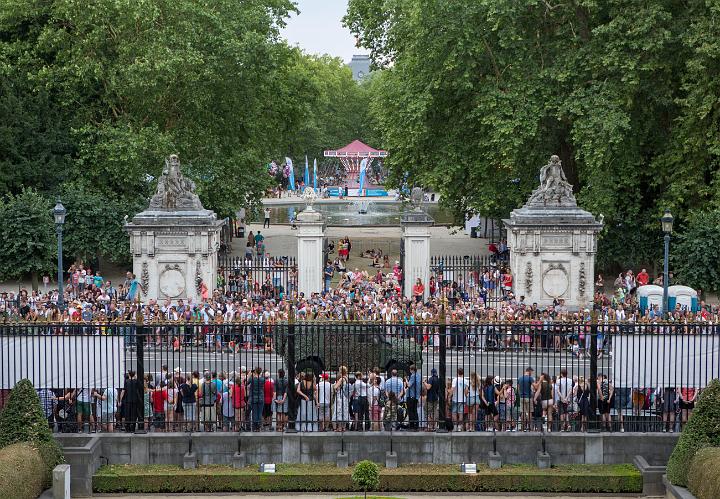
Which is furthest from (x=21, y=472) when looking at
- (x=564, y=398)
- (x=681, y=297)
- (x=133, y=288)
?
(x=681, y=297)

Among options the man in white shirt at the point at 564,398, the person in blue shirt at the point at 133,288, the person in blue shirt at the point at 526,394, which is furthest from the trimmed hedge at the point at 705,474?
the person in blue shirt at the point at 133,288

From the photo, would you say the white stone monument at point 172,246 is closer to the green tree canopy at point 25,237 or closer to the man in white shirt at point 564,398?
the green tree canopy at point 25,237

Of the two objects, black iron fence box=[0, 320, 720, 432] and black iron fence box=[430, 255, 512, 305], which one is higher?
black iron fence box=[430, 255, 512, 305]

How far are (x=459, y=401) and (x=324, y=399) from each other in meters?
2.25

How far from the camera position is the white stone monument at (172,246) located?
34.2 metres

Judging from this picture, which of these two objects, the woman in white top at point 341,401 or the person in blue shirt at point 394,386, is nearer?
the woman in white top at point 341,401

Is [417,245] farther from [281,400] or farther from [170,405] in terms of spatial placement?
[170,405]

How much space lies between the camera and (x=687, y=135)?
126ft

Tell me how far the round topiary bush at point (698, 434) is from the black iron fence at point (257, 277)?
18189 mm

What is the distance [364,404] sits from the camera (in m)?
20.0

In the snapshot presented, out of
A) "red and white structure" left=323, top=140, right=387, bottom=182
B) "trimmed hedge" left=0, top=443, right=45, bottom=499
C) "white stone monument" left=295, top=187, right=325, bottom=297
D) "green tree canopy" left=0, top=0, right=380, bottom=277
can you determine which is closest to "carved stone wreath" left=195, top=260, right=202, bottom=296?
"white stone monument" left=295, top=187, right=325, bottom=297

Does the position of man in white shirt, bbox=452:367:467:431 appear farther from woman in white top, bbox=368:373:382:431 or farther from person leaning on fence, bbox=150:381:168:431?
person leaning on fence, bbox=150:381:168:431

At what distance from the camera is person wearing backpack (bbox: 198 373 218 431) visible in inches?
784

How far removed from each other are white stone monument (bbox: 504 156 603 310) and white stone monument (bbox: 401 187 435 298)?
2585 millimetres
